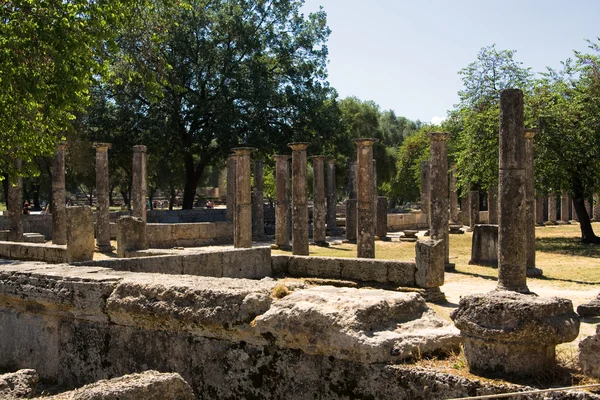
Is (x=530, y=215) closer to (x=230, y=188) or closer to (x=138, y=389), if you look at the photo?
(x=138, y=389)

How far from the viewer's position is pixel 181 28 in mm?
35344

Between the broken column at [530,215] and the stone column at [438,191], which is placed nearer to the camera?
the broken column at [530,215]

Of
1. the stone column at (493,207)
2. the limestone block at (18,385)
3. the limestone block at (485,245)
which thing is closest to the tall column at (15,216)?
the limestone block at (485,245)

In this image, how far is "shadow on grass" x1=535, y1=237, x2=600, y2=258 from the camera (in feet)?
73.6

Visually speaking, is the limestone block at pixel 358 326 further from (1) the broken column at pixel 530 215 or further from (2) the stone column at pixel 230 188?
(2) the stone column at pixel 230 188

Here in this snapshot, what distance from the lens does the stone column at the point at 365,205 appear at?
1933 cm

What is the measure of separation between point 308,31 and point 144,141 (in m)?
11.4

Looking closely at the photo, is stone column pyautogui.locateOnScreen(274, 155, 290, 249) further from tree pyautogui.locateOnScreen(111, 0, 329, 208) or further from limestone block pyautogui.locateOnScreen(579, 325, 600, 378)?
limestone block pyautogui.locateOnScreen(579, 325, 600, 378)

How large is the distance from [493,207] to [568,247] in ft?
17.9

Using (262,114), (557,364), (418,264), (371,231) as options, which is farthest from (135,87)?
(557,364)

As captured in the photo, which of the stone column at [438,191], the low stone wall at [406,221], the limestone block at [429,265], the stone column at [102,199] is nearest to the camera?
the limestone block at [429,265]

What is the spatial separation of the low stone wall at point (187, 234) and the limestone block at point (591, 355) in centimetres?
2090

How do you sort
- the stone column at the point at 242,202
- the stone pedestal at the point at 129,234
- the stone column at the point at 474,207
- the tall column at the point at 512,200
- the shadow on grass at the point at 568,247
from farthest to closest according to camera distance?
the stone column at the point at 474,207 → the shadow on grass at the point at 568,247 → the stone column at the point at 242,202 → the stone pedestal at the point at 129,234 → the tall column at the point at 512,200

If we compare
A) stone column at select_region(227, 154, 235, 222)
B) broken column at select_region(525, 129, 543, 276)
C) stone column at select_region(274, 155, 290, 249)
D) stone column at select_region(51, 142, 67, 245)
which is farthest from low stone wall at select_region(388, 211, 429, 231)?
broken column at select_region(525, 129, 543, 276)
